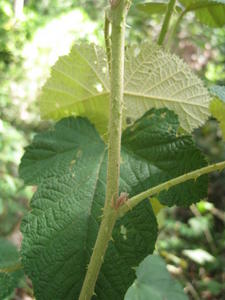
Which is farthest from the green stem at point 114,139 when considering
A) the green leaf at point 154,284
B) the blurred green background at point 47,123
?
the blurred green background at point 47,123

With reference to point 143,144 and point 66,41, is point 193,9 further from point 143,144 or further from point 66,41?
point 66,41

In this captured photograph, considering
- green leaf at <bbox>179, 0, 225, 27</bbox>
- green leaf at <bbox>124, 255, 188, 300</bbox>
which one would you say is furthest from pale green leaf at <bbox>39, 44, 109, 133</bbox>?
green leaf at <bbox>124, 255, 188, 300</bbox>

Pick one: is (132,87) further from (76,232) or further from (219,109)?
(76,232)

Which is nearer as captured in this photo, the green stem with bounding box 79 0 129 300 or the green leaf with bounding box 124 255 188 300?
the green stem with bounding box 79 0 129 300

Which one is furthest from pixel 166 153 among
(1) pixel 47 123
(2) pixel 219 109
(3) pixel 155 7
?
(1) pixel 47 123

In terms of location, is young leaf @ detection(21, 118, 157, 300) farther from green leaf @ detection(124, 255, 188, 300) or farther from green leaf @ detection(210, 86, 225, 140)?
green leaf @ detection(124, 255, 188, 300)

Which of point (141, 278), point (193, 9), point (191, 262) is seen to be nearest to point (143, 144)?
point (193, 9)
